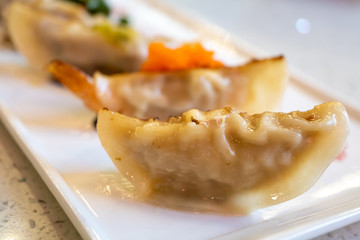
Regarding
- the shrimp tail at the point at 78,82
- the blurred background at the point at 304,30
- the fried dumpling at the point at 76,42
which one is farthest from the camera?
the blurred background at the point at 304,30

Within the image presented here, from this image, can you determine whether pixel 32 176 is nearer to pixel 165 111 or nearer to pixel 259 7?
pixel 165 111

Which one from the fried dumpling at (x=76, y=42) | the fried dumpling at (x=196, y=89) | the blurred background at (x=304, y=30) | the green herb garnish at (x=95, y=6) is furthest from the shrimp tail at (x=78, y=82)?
the blurred background at (x=304, y=30)

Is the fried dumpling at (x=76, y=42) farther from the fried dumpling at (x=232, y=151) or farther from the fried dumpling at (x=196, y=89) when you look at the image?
the fried dumpling at (x=232, y=151)

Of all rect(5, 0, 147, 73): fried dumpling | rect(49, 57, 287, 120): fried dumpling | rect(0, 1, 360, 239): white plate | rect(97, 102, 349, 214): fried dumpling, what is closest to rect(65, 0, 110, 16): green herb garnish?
rect(5, 0, 147, 73): fried dumpling

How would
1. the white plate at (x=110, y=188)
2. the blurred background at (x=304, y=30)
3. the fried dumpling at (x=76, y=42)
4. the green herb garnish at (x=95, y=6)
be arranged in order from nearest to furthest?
1. the white plate at (x=110, y=188)
2. the fried dumpling at (x=76, y=42)
3. the green herb garnish at (x=95, y=6)
4. the blurred background at (x=304, y=30)

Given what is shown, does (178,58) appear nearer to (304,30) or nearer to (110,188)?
(110,188)

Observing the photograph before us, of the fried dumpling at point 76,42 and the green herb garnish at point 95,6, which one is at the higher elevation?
the green herb garnish at point 95,6
